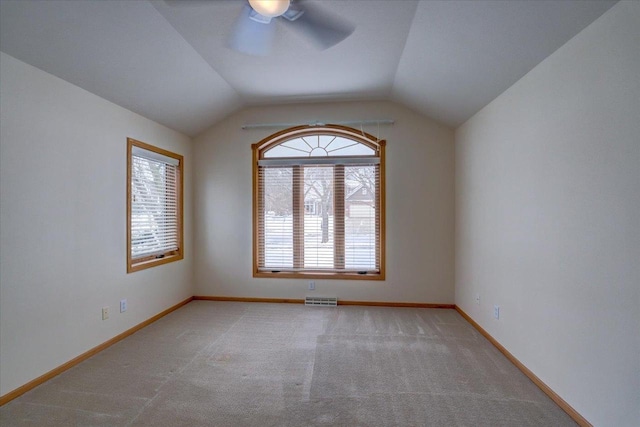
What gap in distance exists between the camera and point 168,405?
184 cm

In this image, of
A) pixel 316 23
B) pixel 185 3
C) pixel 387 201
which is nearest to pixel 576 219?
pixel 316 23

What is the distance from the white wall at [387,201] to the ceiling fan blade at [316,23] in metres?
1.84

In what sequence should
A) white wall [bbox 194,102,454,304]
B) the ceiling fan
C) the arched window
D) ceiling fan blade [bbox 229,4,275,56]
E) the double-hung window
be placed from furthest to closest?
the arched window
white wall [bbox 194,102,454,304]
the double-hung window
ceiling fan blade [bbox 229,4,275,56]
the ceiling fan

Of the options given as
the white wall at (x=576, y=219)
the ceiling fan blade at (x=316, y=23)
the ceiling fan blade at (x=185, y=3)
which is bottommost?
the white wall at (x=576, y=219)

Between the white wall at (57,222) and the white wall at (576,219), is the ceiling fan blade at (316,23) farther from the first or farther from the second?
the white wall at (57,222)

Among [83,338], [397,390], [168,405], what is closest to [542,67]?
[397,390]

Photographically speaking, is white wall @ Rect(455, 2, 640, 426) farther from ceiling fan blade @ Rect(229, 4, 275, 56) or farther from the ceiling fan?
ceiling fan blade @ Rect(229, 4, 275, 56)

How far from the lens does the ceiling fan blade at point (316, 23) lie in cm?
168

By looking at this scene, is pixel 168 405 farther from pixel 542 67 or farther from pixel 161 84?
pixel 542 67

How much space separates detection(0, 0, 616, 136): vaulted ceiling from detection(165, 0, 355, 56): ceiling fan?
0.30 ft

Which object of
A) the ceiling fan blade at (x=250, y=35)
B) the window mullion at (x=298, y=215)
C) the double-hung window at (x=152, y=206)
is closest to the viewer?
the ceiling fan blade at (x=250, y=35)

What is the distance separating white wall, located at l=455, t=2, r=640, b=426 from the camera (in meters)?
1.38

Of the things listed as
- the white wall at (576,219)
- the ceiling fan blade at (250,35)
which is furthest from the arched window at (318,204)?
the ceiling fan blade at (250,35)

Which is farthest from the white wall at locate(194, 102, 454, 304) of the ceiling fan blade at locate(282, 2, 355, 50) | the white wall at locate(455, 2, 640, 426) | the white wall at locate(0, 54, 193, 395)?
the ceiling fan blade at locate(282, 2, 355, 50)
